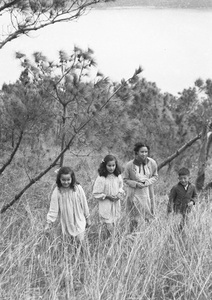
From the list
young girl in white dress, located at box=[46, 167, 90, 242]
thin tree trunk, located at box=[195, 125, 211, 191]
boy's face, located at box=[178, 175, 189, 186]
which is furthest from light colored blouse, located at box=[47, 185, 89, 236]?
thin tree trunk, located at box=[195, 125, 211, 191]

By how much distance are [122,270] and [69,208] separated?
29.8 inches

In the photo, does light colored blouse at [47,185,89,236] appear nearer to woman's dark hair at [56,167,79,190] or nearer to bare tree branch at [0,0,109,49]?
woman's dark hair at [56,167,79,190]

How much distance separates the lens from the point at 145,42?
23812 mm

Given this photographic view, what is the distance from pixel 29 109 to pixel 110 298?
2.17 m

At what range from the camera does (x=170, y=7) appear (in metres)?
33.4

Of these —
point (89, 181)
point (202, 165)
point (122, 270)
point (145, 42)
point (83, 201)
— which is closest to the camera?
point (122, 270)

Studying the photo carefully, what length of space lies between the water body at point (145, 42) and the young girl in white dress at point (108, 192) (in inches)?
497

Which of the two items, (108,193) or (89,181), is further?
(89,181)

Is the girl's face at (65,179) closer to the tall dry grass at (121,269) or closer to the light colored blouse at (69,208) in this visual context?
the light colored blouse at (69,208)

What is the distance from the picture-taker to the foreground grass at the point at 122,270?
229 cm

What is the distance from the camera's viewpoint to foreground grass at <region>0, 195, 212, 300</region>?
2293 millimetres

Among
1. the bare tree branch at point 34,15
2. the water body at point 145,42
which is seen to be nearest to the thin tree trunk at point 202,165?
the bare tree branch at point 34,15

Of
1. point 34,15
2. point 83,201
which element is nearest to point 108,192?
point 83,201

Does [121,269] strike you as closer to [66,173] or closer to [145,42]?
[66,173]
